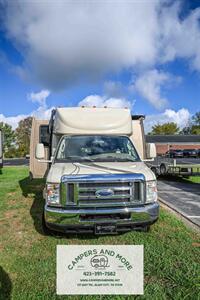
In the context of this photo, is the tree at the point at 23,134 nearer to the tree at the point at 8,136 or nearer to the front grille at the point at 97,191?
the tree at the point at 8,136

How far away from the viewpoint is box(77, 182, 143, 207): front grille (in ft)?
16.4

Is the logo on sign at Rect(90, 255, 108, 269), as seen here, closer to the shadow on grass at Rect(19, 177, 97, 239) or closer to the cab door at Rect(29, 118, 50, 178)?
the shadow on grass at Rect(19, 177, 97, 239)

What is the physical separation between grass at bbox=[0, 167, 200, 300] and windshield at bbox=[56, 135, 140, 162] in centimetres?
158

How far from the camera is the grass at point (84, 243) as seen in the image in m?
3.57

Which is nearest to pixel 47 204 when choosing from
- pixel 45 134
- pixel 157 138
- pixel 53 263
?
pixel 53 263

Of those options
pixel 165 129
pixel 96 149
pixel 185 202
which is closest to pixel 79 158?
pixel 96 149

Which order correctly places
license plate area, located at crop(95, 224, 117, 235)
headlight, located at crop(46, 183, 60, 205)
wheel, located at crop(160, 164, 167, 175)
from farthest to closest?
1. wheel, located at crop(160, 164, 167, 175)
2. headlight, located at crop(46, 183, 60, 205)
3. license plate area, located at crop(95, 224, 117, 235)

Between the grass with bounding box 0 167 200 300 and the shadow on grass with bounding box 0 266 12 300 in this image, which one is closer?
the shadow on grass with bounding box 0 266 12 300

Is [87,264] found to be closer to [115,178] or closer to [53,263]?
[53,263]

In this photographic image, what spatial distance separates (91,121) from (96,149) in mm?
918

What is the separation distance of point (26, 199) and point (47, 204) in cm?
434

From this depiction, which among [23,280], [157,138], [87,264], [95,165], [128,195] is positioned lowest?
[23,280]

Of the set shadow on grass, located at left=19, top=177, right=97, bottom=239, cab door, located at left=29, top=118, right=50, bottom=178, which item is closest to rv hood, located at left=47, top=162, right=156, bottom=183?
shadow on grass, located at left=19, top=177, right=97, bottom=239

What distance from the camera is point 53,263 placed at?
433cm
